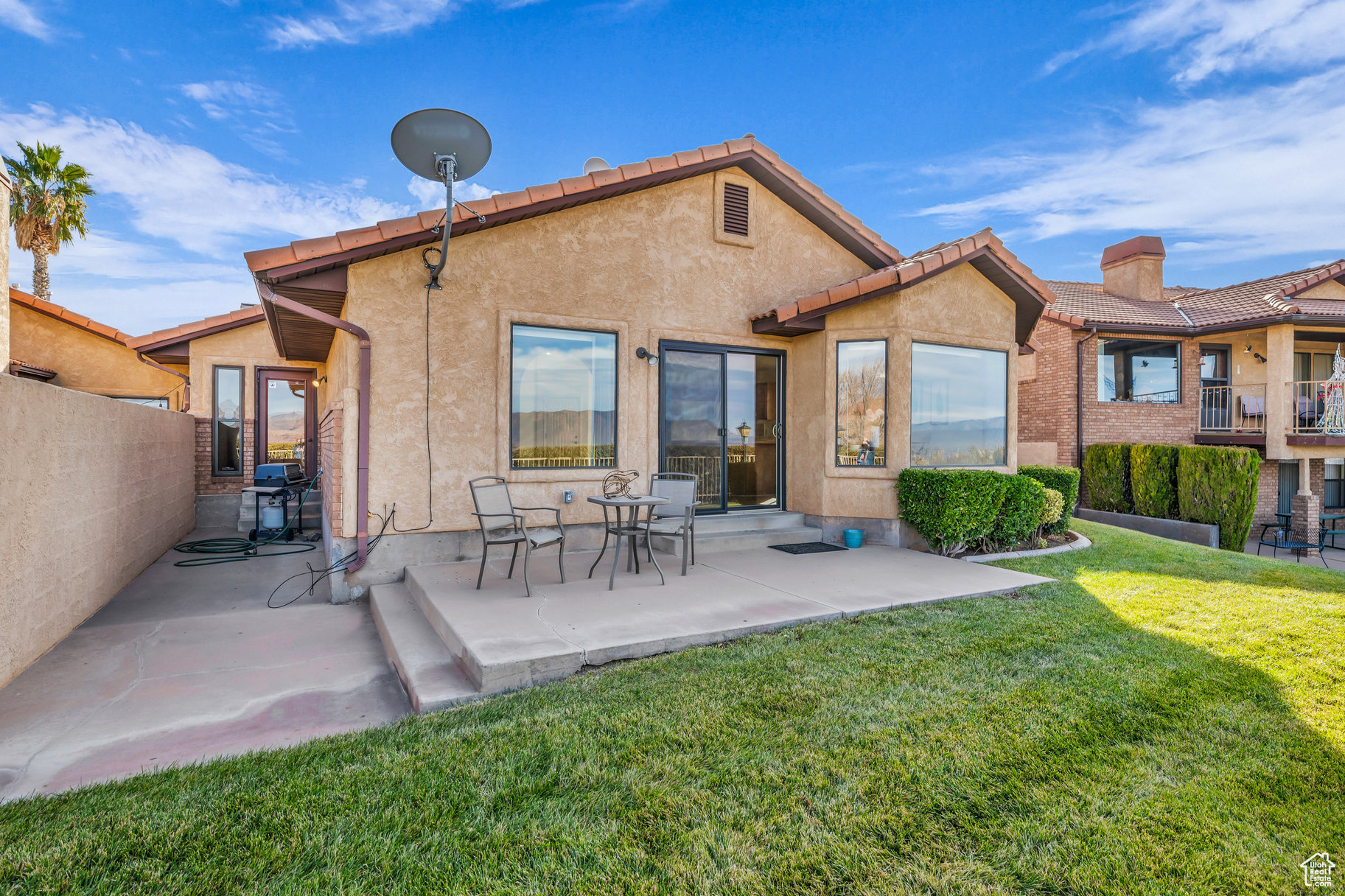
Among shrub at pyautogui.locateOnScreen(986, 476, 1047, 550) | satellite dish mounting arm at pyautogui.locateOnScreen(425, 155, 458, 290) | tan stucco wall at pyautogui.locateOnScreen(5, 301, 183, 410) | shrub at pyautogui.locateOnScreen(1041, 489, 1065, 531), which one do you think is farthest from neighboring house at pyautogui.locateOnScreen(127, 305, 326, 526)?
shrub at pyautogui.locateOnScreen(1041, 489, 1065, 531)

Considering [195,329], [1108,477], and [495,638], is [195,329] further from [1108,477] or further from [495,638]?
[1108,477]

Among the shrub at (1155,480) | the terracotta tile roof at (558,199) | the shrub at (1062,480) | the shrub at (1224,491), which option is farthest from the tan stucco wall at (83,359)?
the shrub at (1224,491)

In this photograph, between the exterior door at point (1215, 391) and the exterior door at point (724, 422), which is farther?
the exterior door at point (1215, 391)

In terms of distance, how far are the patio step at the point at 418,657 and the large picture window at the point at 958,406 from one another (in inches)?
242

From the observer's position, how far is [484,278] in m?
6.29

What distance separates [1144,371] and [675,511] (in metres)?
15.3

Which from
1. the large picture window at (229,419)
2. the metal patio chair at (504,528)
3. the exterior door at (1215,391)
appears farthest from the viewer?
the exterior door at (1215,391)

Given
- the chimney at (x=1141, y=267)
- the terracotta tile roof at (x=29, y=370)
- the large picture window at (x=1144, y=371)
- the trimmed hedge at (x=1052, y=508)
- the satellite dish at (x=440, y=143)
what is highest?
the chimney at (x=1141, y=267)

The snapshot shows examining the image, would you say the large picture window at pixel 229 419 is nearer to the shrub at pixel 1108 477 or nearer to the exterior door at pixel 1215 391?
the shrub at pixel 1108 477

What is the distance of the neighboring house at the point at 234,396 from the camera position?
34.1 ft

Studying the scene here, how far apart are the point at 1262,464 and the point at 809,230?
15497 mm

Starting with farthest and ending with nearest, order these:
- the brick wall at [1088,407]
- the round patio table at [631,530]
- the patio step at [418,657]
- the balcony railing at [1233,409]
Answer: the balcony railing at [1233,409] < the brick wall at [1088,407] < the round patio table at [631,530] < the patio step at [418,657]

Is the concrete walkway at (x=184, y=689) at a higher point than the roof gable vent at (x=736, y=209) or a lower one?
lower
